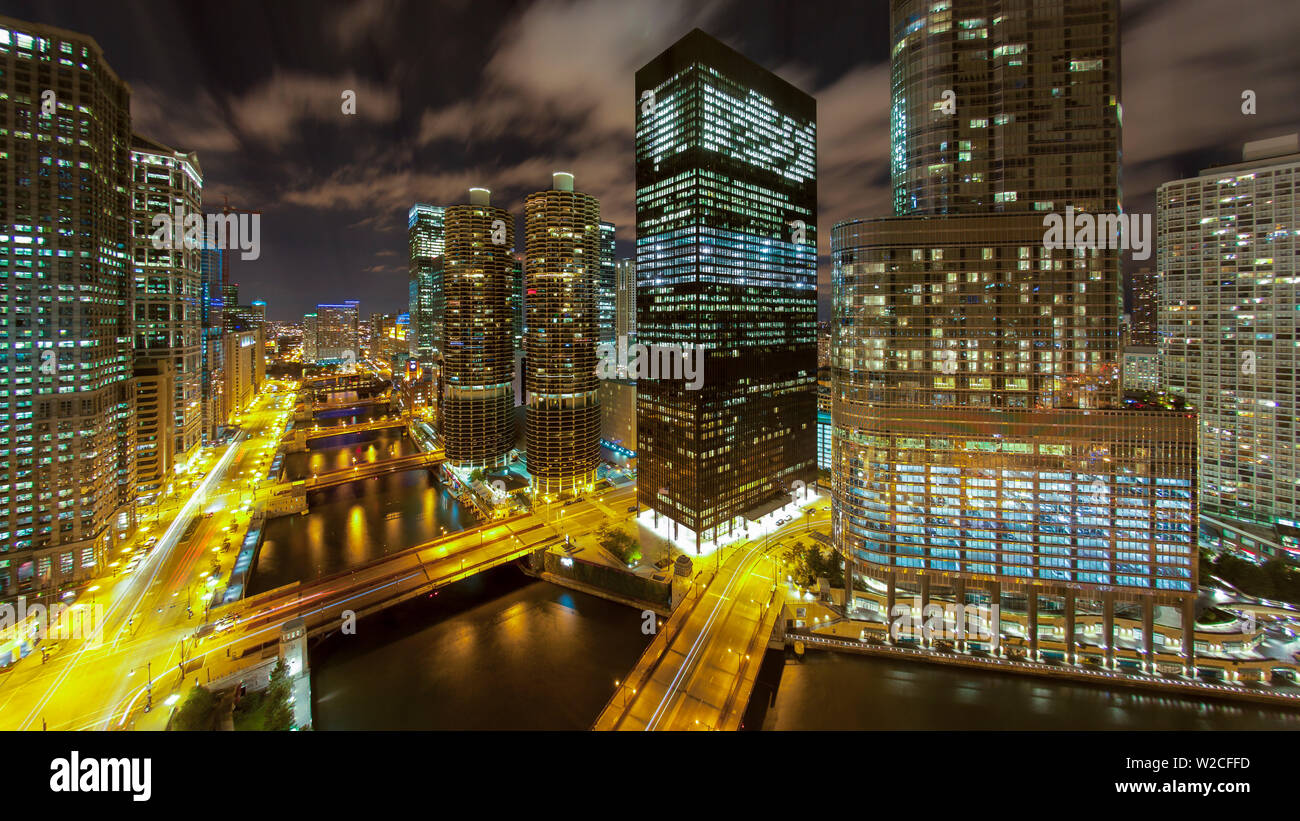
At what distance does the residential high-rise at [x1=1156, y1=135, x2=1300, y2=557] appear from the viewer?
5656 centimetres

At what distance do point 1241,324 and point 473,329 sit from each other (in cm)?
10619

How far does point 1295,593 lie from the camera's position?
47.0m

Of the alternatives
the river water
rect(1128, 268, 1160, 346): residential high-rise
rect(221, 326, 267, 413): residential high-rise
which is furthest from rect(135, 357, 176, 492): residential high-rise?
rect(1128, 268, 1160, 346): residential high-rise

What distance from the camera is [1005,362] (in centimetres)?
4594

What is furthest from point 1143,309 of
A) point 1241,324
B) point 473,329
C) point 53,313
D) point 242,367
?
point 242,367

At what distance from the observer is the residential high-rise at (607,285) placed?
16425 centimetres

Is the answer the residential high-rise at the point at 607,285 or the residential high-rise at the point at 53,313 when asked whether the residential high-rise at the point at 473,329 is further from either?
the residential high-rise at the point at 607,285

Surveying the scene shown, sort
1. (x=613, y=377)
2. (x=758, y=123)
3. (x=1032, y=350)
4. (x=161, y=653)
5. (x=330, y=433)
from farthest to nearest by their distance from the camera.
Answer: (x=330, y=433) < (x=613, y=377) < (x=758, y=123) < (x=1032, y=350) < (x=161, y=653)

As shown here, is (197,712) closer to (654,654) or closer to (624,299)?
(654,654)

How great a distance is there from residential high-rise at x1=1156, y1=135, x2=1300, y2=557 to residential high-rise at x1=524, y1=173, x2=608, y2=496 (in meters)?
78.4

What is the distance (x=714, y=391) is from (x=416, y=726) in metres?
43.2

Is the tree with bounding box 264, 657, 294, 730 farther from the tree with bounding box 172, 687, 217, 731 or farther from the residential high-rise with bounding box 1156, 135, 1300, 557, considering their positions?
the residential high-rise with bounding box 1156, 135, 1300, 557
